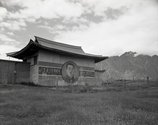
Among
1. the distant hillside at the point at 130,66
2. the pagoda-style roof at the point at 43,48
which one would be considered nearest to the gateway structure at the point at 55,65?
the pagoda-style roof at the point at 43,48

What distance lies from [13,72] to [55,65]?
5.04m

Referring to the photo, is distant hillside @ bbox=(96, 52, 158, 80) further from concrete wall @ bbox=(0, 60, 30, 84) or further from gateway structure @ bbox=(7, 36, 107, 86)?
concrete wall @ bbox=(0, 60, 30, 84)

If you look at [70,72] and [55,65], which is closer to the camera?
[55,65]

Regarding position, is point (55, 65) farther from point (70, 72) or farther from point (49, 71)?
point (70, 72)

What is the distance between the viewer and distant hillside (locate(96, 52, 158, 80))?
109 metres

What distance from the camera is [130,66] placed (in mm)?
119188

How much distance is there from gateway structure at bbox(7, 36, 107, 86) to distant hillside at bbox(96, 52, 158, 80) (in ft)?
277

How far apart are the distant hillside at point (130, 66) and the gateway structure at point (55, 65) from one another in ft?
277

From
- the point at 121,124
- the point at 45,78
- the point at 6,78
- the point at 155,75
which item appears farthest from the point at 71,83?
the point at 155,75

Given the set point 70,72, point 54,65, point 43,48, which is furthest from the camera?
point 70,72

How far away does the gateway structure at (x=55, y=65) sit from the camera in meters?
19.1

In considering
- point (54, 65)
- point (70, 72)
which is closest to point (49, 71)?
point (54, 65)

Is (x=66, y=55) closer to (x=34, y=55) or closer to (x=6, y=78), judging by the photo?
(x=34, y=55)

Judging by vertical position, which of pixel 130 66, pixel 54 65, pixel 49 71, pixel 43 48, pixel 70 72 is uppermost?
pixel 130 66
